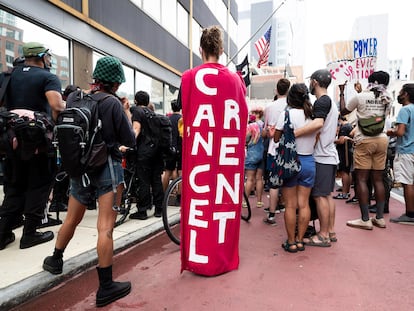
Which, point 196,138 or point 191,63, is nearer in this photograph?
point 196,138

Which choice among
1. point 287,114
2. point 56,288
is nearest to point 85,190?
point 56,288

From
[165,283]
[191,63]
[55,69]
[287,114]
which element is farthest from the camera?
[191,63]

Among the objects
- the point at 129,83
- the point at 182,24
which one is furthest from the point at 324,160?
the point at 182,24

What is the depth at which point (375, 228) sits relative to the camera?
4973 millimetres

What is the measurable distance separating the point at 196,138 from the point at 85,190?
1089mm

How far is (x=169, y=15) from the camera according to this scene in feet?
51.0

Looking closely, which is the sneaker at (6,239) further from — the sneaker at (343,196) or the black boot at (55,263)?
the sneaker at (343,196)

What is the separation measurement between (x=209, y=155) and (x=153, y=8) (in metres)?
12.7

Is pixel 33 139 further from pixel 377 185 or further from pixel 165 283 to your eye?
pixel 377 185

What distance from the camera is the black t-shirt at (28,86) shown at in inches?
144

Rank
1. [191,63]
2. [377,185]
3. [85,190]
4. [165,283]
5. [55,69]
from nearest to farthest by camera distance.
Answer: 1. [85,190]
2. [165,283]
3. [377,185]
4. [55,69]
5. [191,63]

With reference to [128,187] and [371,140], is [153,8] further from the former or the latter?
[371,140]

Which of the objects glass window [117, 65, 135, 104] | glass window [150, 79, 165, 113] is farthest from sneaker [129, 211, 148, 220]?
glass window [150, 79, 165, 113]

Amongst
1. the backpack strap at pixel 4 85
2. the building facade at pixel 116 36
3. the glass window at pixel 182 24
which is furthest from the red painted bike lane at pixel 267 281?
the glass window at pixel 182 24
